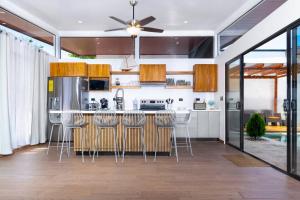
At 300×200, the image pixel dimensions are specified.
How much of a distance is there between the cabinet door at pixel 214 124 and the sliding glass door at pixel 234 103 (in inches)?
22.0

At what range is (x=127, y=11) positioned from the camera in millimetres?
5848

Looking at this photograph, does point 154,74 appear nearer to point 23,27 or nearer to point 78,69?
point 78,69

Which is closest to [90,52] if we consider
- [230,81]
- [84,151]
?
[84,151]

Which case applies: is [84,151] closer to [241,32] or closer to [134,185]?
[134,185]

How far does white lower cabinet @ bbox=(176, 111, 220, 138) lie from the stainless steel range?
95cm

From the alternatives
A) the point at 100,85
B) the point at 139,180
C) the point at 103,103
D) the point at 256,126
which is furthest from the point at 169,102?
the point at 139,180

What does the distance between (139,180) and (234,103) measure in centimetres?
362

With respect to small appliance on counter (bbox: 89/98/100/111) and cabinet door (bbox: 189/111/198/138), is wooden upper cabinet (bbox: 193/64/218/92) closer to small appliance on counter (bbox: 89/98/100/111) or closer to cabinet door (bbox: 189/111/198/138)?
cabinet door (bbox: 189/111/198/138)

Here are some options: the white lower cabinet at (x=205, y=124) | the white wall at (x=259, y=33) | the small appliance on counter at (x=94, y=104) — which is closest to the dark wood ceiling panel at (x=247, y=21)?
the white wall at (x=259, y=33)

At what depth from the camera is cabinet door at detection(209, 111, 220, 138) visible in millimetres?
7074

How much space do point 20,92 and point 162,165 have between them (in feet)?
12.5

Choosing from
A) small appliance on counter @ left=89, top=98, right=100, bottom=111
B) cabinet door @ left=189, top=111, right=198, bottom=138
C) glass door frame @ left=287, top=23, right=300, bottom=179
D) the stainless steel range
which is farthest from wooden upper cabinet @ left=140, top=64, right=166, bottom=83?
glass door frame @ left=287, top=23, right=300, bottom=179

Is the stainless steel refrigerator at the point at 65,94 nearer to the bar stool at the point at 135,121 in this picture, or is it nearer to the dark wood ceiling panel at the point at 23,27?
the dark wood ceiling panel at the point at 23,27

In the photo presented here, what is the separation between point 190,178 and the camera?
11.9 feet
